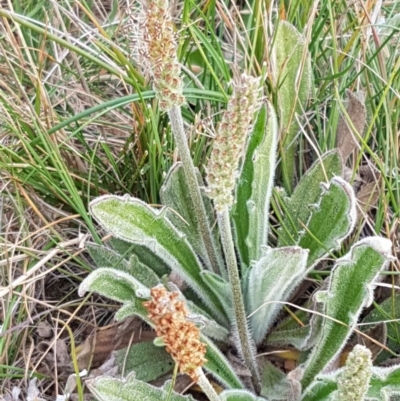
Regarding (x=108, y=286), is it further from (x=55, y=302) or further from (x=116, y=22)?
(x=116, y=22)

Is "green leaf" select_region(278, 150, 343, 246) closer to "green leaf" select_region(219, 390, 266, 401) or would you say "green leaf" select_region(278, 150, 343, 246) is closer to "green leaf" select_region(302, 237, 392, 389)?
"green leaf" select_region(302, 237, 392, 389)

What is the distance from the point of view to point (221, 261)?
5.59ft

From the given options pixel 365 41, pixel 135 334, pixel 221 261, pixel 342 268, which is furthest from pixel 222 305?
pixel 365 41

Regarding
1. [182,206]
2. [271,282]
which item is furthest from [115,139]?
[271,282]

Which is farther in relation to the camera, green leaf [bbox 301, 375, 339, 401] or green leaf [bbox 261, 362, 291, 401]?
green leaf [bbox 261, 362, 291, 401]

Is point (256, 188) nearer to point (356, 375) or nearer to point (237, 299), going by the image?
point (237, 299)

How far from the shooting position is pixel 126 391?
4.58 ft

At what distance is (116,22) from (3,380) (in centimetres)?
126

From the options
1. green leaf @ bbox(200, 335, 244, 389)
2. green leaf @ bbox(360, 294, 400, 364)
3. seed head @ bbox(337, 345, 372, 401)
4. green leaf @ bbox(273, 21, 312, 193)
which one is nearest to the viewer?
seed head @ bbox(337, 345, 372, 401)

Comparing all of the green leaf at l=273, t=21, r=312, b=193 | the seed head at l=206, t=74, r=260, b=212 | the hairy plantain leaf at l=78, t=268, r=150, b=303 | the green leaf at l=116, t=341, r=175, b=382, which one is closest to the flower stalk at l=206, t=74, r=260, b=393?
the seed head at l=206, t=74, r=260, b=212

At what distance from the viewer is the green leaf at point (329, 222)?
151 centimetres

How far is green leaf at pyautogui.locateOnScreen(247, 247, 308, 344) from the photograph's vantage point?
1432 millimetres

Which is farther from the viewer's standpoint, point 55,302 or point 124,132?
point 124,132

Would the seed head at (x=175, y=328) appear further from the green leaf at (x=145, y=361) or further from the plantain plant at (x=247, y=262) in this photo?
the green leaf at (x=145, y=361)
